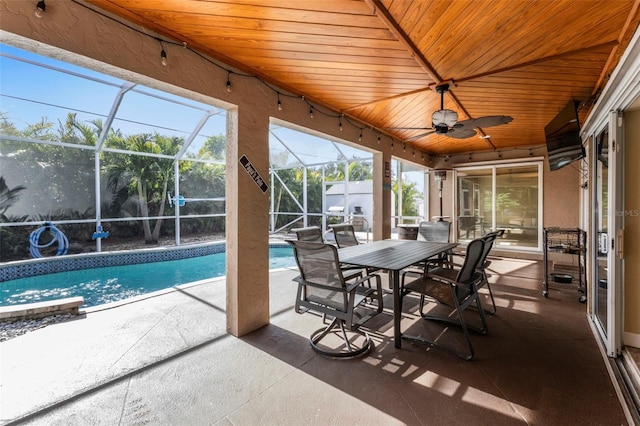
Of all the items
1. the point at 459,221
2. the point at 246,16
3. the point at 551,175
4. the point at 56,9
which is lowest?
the point at 459,221

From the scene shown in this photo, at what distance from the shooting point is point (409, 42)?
2.21 m

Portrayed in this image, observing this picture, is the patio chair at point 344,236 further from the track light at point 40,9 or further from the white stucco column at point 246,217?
the track light at point 40,9

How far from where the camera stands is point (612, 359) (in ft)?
7.49

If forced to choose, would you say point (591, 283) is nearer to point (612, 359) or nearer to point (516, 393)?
point (612, 359)

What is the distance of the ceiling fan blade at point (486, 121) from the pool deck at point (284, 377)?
2.14 metres

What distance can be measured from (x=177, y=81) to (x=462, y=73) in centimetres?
261

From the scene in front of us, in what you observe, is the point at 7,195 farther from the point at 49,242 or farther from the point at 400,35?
the point at 400,35

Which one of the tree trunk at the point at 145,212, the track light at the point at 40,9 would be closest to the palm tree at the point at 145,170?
the tree trunk at the point at 145,212

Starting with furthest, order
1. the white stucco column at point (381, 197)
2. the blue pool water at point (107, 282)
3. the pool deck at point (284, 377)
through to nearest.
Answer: the white stucco column at point (381, 197) → the blue pool water at point (107, 282) → the pool deck at point (284, 377)

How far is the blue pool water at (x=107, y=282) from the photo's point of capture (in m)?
4.76

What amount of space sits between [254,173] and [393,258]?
1.65m

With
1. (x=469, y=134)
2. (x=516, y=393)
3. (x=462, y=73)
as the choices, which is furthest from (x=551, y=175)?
(x=516, y=393)

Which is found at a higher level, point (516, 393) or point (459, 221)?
point (459, 221)

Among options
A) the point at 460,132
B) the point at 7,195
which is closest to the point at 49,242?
the point at 7,195
